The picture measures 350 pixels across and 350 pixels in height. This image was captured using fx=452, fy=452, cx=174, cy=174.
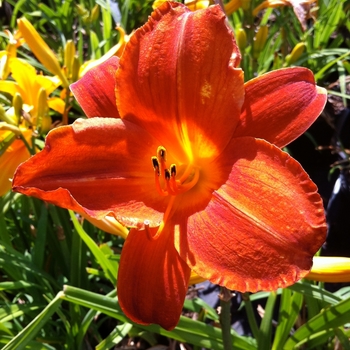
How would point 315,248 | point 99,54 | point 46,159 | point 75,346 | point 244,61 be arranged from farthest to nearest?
point 99,54 < point 244,61 < point 75,346 < point 46,159 < point 315,248

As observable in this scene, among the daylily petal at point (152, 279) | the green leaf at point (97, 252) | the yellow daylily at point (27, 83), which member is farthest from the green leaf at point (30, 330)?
the yellow daylily at point (27, 83)

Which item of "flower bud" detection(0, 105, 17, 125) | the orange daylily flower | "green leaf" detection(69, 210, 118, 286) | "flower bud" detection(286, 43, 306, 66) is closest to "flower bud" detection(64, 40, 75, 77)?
"flower bud" detection(0, 105, 17, 125)

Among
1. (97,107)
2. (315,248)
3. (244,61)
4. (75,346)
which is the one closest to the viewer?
(315,248)

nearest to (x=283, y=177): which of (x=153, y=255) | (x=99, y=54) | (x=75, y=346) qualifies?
(x=153, y=255)

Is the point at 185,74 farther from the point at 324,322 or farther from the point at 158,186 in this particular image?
the point at 324,322

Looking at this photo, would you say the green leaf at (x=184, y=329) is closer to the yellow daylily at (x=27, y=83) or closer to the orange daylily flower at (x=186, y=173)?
the orange daylily flower at (x=186, y=173)

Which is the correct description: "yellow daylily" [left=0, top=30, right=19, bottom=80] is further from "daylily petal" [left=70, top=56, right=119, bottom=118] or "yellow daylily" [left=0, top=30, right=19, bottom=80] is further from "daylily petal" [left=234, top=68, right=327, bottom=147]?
"daylily petal" [left=234, top=68, right=327, bottom=147]

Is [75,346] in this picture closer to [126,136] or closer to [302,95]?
[126,136]

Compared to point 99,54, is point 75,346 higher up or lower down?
lower down
